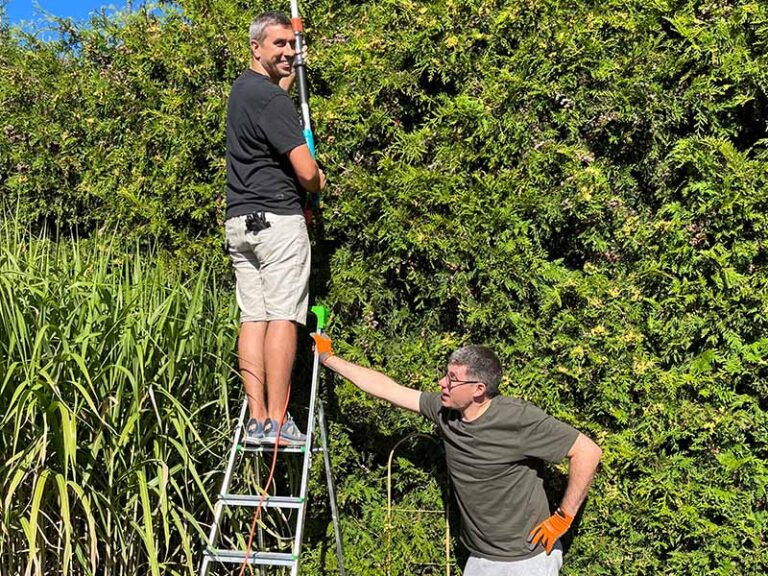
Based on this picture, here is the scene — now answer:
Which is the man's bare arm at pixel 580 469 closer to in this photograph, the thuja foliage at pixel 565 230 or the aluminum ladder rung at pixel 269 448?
the thuja foliage at pixel 565 230

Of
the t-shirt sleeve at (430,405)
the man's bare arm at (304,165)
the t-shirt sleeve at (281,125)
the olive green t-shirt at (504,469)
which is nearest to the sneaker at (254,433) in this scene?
the t-shirt sleeve at (430,405)

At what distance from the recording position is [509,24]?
11.9 feet

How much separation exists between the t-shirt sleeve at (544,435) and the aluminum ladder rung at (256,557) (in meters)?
1.08

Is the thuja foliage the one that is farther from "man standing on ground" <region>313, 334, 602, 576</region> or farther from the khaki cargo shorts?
the khaki cargo shorts

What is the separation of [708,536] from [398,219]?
1.94 meters

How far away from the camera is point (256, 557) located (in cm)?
330

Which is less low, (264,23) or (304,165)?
(264,23)

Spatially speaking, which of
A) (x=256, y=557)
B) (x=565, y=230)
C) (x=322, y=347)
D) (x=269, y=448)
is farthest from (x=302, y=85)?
(x=256, y=557)

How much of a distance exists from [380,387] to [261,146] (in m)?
1.19

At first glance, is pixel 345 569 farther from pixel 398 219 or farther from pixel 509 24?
pixel 509 24

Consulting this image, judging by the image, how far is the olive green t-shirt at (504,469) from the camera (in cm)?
337

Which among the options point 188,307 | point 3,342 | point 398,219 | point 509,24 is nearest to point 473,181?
point 398,219

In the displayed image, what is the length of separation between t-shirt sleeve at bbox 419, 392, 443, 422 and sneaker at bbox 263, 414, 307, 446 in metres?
0.54

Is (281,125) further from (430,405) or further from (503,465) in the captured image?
(503,465)
